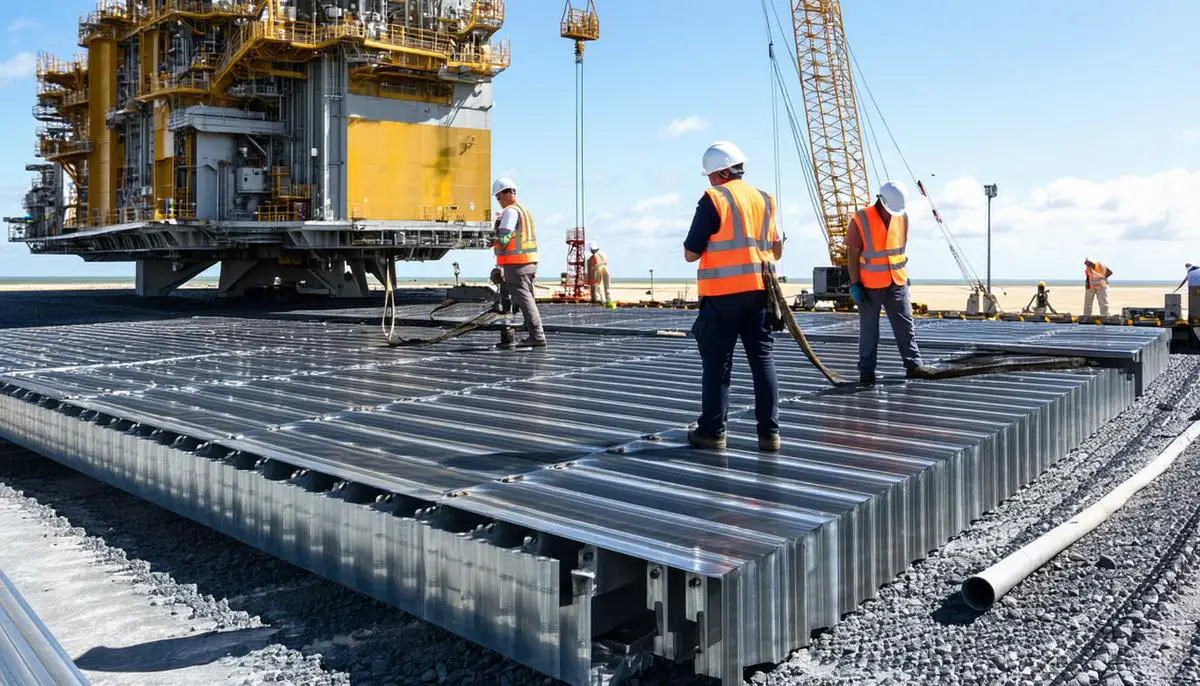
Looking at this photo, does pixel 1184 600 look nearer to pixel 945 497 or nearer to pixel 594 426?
pixel 945 497

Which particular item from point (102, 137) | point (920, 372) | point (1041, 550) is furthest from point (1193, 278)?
point (102, 137)

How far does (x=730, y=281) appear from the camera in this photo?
209 inches

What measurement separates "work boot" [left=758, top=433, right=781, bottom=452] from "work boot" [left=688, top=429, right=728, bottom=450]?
0.74 ft

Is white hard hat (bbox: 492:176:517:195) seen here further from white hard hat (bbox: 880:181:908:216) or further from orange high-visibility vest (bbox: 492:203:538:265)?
white hard hat (bbox: 880:181:908:216)

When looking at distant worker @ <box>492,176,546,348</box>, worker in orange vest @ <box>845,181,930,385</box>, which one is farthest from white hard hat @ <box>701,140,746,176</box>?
distant worker @ <box>492,176,546,348</box>

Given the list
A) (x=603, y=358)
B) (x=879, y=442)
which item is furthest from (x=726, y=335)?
(x=603, y=358)

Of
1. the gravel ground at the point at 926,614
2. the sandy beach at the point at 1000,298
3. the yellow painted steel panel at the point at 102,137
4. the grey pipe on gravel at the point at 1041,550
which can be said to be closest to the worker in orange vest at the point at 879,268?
the gravel ground at the point at 926,614

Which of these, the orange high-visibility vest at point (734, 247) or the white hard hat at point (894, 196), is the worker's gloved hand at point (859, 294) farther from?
the orange high-visibility vest at point (734, 247)

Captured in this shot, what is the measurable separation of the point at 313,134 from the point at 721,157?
72.1ft

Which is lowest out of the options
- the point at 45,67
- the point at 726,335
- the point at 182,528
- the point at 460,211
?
the point at 182,528

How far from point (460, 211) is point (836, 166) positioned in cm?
2574

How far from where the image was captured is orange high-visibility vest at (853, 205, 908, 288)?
8195mm

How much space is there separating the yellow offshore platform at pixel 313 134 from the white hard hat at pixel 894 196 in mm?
18443

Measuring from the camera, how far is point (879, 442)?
5.71 metres
